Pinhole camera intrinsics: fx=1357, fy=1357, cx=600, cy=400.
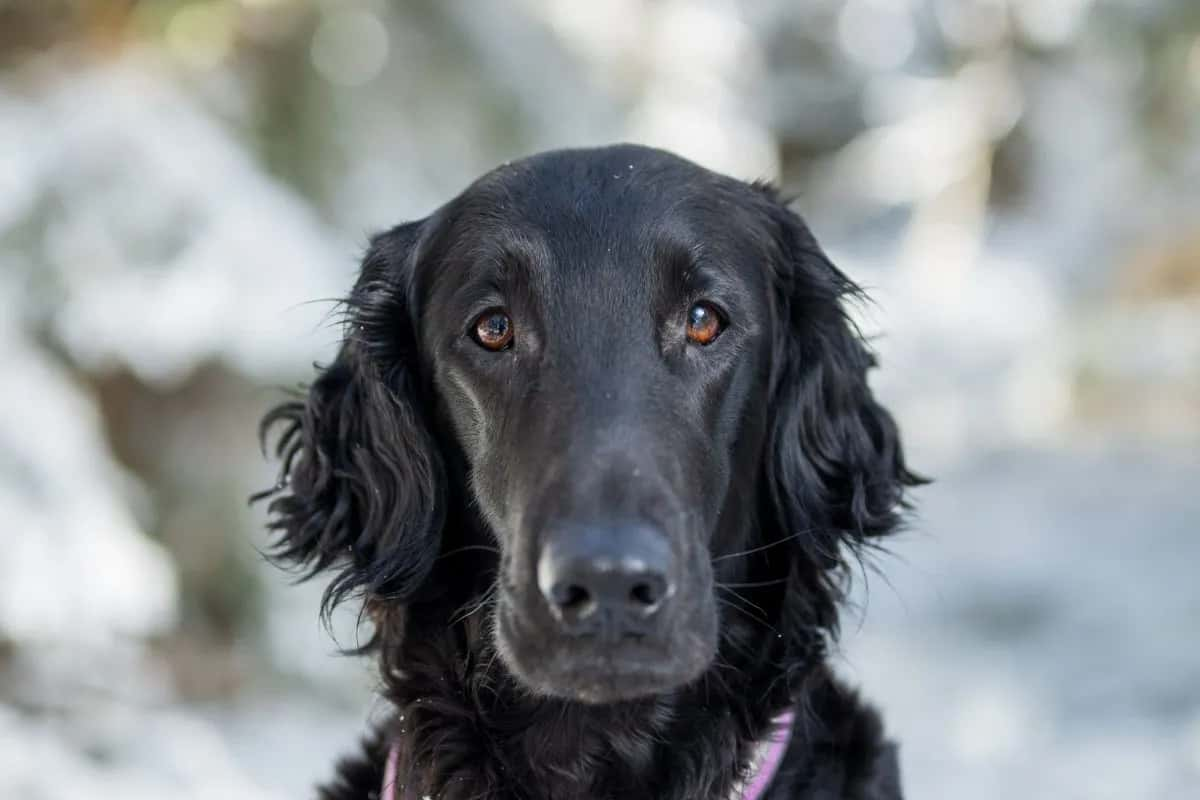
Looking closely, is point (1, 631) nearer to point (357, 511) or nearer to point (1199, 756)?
point (357, 511)

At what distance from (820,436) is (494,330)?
2.49 feet

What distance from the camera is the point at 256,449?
19.0 ft

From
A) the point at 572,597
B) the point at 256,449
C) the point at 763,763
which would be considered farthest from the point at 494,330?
the point at 256,449

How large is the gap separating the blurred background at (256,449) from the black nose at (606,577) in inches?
30.0

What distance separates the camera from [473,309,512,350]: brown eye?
2.57 meters

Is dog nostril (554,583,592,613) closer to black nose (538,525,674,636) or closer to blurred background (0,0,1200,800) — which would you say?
black nose (538,525,674,636)

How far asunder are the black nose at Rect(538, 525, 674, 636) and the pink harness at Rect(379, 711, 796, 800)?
0.69 metres

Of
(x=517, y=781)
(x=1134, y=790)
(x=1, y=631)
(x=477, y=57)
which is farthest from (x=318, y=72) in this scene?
(x=1134, y=790)

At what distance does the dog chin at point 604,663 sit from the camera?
7.12ft

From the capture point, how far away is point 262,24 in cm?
579

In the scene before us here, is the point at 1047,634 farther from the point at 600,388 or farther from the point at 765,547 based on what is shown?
the point at 600,388

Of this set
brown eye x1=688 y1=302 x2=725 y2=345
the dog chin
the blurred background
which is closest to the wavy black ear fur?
the blurred background

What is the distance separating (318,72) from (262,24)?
12.2 inches

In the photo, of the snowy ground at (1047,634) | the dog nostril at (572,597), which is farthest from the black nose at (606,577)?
the snowy ground at (1047,634)
